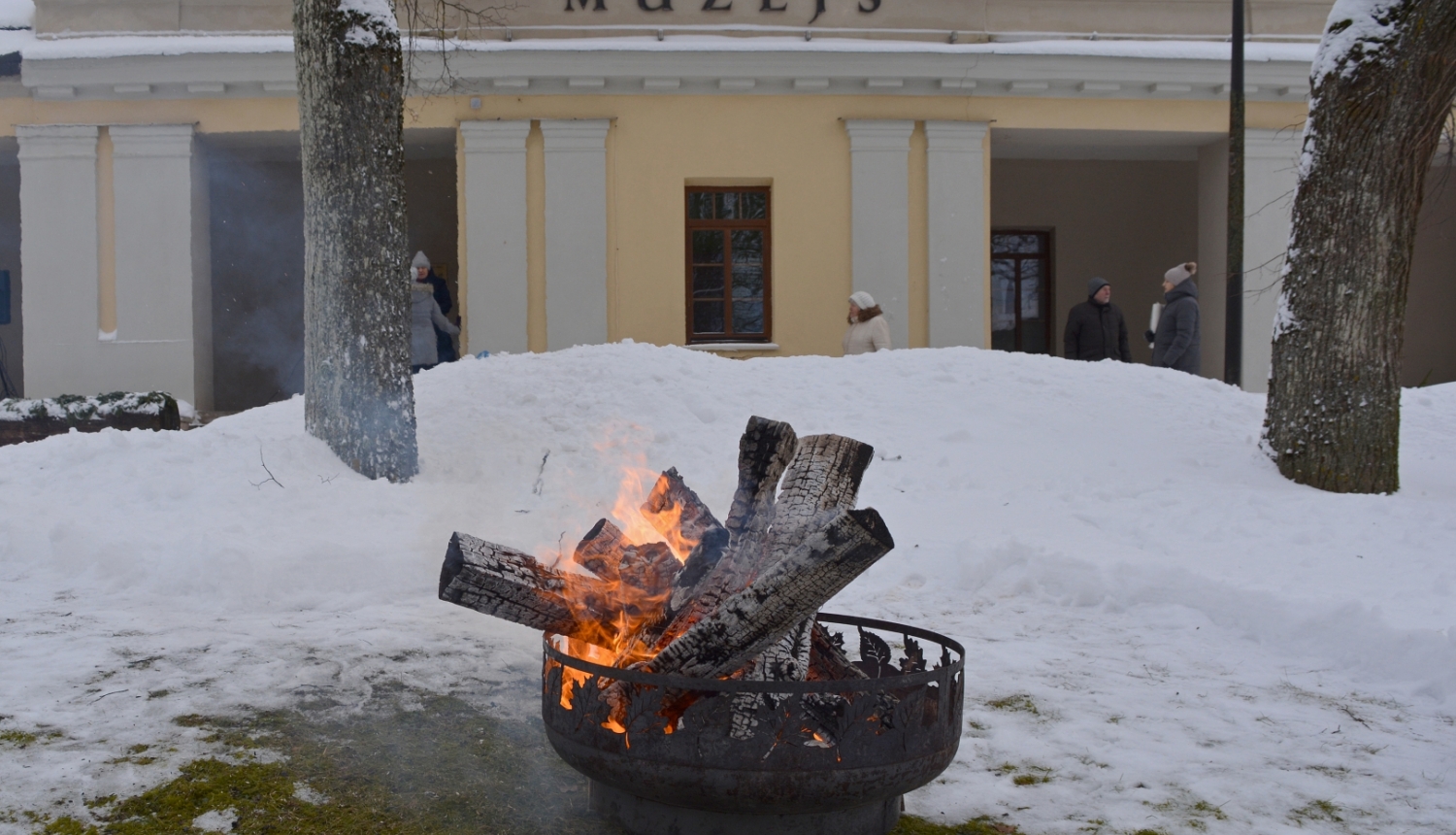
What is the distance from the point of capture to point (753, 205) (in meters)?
14.7

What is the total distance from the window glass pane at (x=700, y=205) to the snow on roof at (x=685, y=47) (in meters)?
1.83

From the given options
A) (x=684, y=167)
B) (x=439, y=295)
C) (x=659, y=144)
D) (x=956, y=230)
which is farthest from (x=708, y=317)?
(x=439, y=295)

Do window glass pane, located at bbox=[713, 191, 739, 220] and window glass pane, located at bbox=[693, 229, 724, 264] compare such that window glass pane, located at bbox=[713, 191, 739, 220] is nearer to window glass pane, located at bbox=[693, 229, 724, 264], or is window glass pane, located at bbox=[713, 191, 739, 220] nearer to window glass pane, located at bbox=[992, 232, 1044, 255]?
window glass pane, located at bbox=[693, 229, 724, 264]

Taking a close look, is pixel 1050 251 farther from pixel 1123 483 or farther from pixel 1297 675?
pixel 1297 675

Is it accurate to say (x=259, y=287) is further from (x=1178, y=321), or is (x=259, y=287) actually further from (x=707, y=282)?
(x=1178, y=321)

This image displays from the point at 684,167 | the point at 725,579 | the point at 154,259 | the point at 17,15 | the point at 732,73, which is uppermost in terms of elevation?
the point at 17,15

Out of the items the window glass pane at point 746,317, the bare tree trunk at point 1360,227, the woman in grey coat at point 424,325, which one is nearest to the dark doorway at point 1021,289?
the window glass pane at point 746,317

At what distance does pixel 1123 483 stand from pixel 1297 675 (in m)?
2.81

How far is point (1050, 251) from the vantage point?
18.2m

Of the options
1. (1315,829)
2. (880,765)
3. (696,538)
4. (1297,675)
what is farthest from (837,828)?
(1297,675)

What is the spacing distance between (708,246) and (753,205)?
788 millimetres

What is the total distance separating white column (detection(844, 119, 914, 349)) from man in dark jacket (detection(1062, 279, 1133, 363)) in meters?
2.39

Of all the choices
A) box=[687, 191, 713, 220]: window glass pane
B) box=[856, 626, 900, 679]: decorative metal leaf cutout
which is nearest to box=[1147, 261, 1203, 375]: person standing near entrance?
box=[687, 191, 713, 220]: window glass pane

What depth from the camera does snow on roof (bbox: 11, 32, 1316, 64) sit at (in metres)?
13.7
